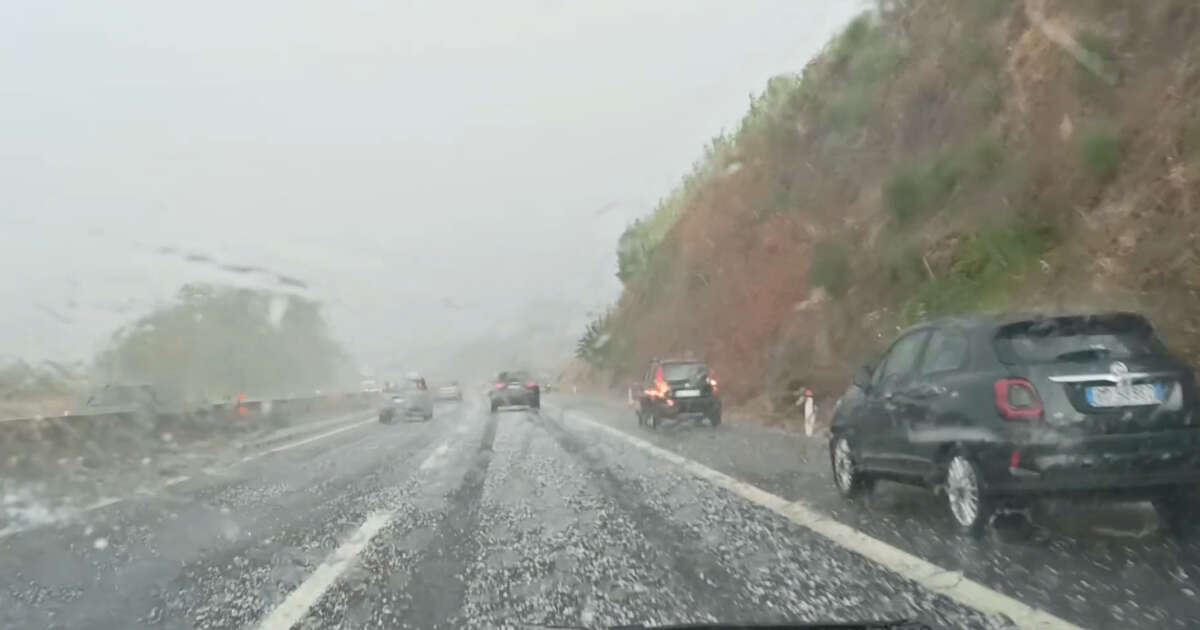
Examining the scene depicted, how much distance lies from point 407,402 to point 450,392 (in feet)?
70.3

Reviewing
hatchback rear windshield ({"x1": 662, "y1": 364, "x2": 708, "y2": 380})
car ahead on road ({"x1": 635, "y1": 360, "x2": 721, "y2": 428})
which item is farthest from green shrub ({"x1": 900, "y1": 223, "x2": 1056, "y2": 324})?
hatchback rear windshield ({"x1": 662, "y1": 364, "x2": 708, "y2": 380})

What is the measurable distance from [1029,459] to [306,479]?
919cm

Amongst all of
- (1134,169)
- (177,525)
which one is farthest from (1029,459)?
(1134,169)

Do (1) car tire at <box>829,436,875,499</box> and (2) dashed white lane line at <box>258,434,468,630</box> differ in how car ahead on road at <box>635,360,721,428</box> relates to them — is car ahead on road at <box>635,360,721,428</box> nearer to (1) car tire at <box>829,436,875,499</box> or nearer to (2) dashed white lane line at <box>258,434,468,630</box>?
(1) car tire at <box>829,436,875,499</box>

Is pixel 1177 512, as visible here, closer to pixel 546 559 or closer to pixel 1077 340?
pixel 1077 340

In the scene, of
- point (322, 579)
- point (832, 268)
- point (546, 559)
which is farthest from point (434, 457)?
point (832, 268)

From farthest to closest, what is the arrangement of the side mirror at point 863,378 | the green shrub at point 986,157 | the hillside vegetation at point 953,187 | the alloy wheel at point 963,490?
the green shrub at point 986,157, the hillside vegetation at point 953,187, the side mirror at point 863,378, the alloy wheel at point 963,490

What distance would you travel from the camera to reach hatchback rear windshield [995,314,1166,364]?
7.49 meters

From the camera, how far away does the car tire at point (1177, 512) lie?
7.56 meters

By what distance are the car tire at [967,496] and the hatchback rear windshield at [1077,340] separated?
810mm

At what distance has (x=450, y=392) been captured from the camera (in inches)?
2109

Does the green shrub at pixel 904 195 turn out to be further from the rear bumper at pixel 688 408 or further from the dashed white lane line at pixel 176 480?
the dashed white lane line at pixel 176 480

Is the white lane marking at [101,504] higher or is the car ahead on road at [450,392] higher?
the car ahead on road at [450,392]

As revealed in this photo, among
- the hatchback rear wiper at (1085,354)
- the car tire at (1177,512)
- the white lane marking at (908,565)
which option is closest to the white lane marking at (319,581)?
the white lane marking at (908,565)
